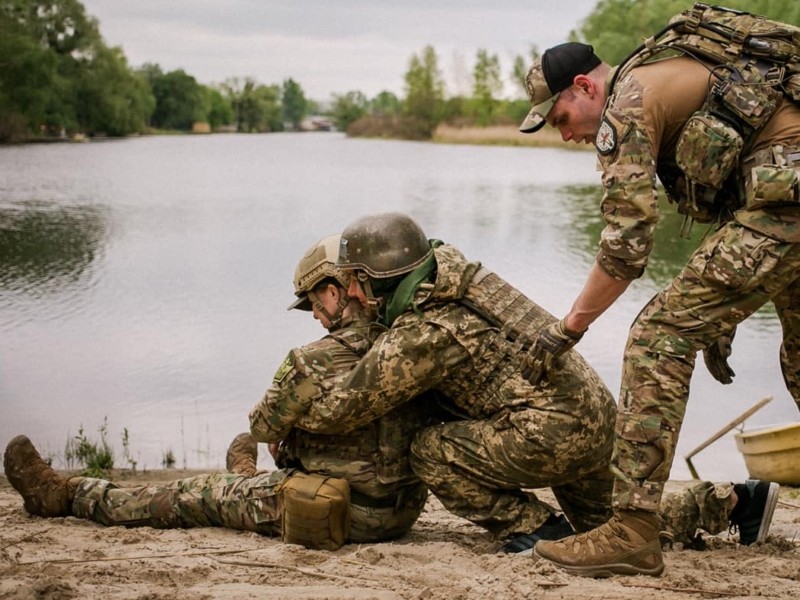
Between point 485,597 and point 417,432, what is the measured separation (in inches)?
41.8

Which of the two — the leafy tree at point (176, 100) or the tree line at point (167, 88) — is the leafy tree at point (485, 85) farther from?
the leafy tree at point (176, 100)

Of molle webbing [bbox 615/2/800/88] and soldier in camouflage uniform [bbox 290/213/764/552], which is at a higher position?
molle webbing [bbox 615/2/800/88]

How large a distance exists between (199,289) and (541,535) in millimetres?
10335

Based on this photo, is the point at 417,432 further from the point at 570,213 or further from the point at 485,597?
the point at 570,213

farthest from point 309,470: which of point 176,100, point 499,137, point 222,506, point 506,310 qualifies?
point 176,100

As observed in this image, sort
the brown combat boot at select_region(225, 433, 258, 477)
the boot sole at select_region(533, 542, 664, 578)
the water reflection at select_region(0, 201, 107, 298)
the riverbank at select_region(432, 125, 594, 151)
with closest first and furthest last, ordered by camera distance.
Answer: the boot sole at select_region(533, 542, 664, 578) → the brown combat boot at select_region(225, 433, 258, 477) → the water reflection at select_region(0, 201, 107, 298) → the riverbank at select_region(432, 125, 594, 151)

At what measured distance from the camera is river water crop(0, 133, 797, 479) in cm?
898

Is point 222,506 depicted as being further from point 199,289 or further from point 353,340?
point 199,289

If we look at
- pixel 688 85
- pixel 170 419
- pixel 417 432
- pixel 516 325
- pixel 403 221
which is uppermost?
pixel 688 85

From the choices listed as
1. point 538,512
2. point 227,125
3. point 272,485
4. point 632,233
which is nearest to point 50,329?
point 272,485

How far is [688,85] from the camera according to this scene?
13.8 feet

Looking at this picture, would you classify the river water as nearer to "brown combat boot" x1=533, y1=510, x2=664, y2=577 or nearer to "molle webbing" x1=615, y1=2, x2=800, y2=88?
"brown combat boot" x1=533, y1=510, x2=664, y2=577

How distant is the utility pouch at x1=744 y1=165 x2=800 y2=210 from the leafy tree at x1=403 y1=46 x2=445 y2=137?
80.1m

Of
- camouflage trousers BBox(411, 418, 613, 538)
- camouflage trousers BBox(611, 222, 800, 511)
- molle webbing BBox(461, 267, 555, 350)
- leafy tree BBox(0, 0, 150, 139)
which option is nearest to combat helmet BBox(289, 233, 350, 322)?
molle webbing BBox(461, 267, 555, 350)
